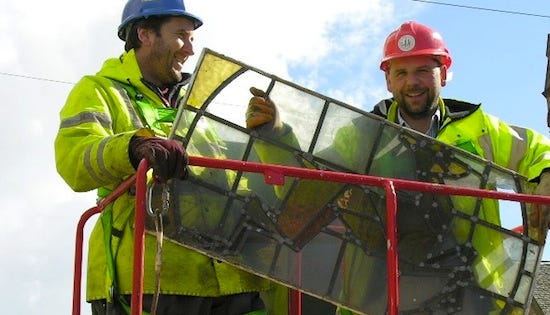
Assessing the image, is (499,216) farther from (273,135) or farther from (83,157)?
(83,157)

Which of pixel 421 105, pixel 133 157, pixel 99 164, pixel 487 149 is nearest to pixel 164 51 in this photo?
pixel 99 164

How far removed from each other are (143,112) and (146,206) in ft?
3.17

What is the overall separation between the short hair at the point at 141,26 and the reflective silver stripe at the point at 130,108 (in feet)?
Answer: 1.14

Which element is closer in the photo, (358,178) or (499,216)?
(358,178)

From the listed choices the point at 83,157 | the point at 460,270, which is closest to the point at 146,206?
the point at 83,157

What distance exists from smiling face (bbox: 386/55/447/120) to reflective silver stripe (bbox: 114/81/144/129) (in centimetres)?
138

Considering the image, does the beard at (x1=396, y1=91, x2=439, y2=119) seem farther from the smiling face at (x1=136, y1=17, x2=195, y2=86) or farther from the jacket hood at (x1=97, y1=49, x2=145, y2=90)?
the jacket hood at (x1=97, y1=49, x2=145, y2=90)

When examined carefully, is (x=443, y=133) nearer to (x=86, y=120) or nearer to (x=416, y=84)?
(x=416, y=84)

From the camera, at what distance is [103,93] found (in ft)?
13.4

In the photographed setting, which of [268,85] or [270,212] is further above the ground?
[268,85]

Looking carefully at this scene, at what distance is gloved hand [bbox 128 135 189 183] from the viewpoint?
3285mm

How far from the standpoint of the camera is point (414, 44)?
4.84 meters

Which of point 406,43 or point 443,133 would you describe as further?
point 406,43

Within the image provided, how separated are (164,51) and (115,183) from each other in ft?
2.35
